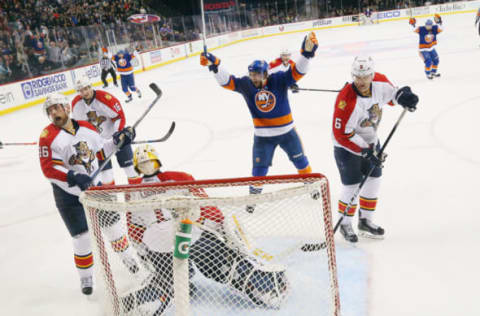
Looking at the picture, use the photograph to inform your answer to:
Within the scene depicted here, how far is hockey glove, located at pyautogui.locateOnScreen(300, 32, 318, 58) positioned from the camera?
2.66 metres

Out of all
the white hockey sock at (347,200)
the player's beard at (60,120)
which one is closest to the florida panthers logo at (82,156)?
the player's beard at (60,120)

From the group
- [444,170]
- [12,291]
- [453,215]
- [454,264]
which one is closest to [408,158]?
[444,170]

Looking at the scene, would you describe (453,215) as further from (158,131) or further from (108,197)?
(158,131)

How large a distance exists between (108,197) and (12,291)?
1.59m

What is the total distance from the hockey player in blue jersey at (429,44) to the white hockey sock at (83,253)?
6579 mm

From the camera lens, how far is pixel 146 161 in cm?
190

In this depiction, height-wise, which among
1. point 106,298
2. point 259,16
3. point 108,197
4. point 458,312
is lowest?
point 458,312

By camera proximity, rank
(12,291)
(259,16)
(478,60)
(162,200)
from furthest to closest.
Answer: (259,16) → (478,60) → (12,291) → (162,200)

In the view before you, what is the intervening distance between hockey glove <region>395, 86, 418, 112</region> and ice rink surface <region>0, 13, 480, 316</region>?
0.94m

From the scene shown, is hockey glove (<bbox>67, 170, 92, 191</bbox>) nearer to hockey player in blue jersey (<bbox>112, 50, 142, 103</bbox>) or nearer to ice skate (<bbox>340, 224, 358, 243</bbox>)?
ice skate (<bbox>340, 224, 358, 243</bbox>)

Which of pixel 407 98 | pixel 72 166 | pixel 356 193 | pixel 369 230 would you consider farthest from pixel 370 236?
pixel 72 166

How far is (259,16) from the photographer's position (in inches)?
858

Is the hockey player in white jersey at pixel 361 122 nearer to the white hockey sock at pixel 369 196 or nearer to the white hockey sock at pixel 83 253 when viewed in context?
the white hockey sock at pixel 369 196

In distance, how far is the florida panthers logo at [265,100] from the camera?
2811 millimetres
